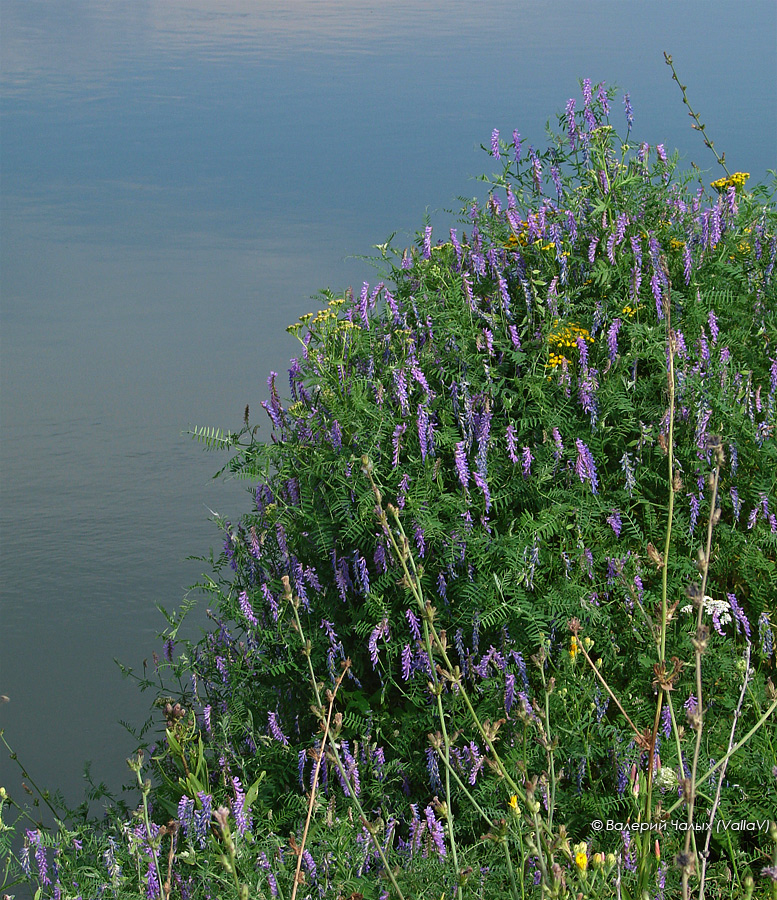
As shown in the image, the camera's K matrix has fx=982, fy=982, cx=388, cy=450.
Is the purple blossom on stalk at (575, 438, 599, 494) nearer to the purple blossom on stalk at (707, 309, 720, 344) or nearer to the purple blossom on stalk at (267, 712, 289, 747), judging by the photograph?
the purple blossom on stalk at (707, 309, 720, 344)

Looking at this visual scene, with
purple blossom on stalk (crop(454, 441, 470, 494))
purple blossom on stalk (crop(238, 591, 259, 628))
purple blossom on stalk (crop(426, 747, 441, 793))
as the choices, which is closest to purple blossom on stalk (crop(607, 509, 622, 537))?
purple blossom on stalk (crop(454, 441, 470, 494))

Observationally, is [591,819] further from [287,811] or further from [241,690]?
[241,690]

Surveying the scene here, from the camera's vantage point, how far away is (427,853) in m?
2.52

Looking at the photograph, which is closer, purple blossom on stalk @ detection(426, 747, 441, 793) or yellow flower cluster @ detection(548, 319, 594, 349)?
purple blossom on stalk @ detection(426, 747, 441, 793)

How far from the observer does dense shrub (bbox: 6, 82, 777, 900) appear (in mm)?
2766

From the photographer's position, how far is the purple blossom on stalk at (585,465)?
2.91 metres

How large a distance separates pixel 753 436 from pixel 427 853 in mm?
1627

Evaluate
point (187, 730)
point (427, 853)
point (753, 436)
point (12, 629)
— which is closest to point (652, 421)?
point (753, 436)

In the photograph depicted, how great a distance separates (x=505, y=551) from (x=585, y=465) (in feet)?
1.22

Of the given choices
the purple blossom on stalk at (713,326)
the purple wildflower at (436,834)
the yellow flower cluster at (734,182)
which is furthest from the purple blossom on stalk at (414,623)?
the yellow flower cluster at (734,182)

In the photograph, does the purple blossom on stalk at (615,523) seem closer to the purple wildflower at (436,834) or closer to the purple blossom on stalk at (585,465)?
the purple blossom on stalk at (585,465)

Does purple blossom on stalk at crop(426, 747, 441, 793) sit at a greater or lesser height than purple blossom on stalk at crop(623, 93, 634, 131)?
lesser

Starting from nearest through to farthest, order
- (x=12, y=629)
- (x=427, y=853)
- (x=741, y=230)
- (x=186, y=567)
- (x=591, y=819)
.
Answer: (x=427, y=853), (x=591, y=819), (x=741, y=230), (x=12, y=629), (x=186, y=567)

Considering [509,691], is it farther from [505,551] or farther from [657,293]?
[657,293]
